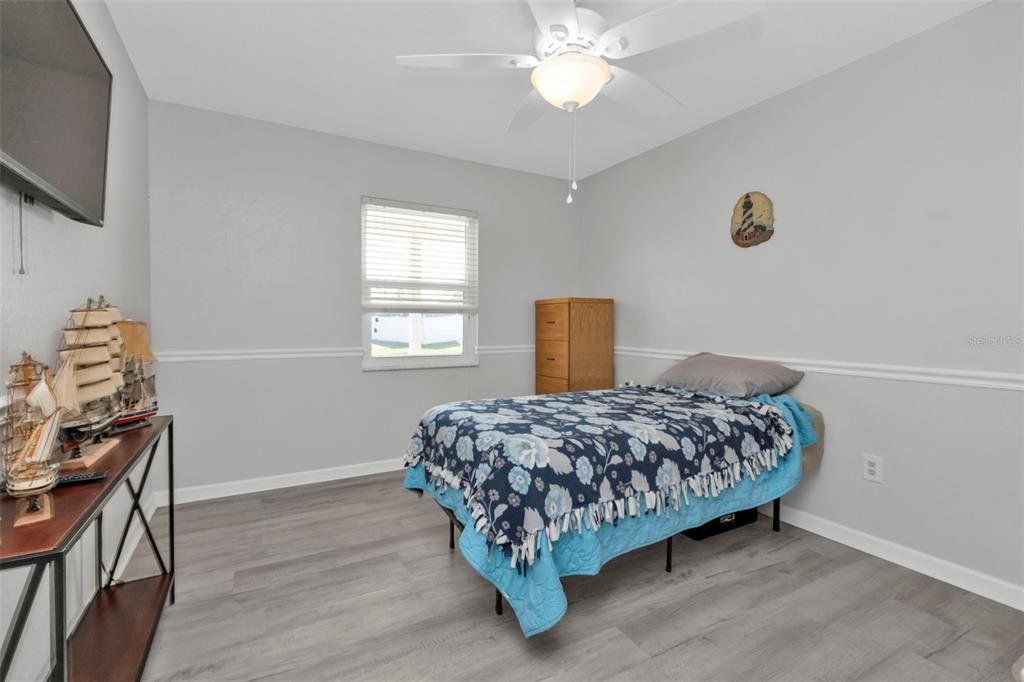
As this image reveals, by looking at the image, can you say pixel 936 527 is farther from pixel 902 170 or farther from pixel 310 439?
pixel 310 439

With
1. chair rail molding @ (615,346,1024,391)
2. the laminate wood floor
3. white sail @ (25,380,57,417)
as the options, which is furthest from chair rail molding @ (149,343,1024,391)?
white sail @ (25,380,57,417)

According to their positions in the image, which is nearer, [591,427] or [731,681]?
[731,681]

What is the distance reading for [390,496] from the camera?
3154 millimetres

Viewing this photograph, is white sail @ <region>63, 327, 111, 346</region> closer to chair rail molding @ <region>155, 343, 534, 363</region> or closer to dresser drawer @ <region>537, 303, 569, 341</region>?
chair rail molding @ <region>155, 343, 534, 363</region>

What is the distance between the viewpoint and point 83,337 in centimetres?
149

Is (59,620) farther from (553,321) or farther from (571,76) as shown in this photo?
(553,321)

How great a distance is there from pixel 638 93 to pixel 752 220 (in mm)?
1279

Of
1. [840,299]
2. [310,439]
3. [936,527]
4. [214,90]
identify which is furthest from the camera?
[310,439]

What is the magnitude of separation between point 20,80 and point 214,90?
6.30ft

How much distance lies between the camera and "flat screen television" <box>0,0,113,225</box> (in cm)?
111

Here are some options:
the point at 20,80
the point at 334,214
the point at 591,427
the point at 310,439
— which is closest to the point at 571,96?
the point at 591,427

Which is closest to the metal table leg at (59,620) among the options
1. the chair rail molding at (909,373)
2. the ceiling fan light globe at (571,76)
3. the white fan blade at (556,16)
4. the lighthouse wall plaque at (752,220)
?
the white fan blade at (556,16)

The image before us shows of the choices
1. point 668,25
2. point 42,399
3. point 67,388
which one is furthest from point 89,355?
point 668,25

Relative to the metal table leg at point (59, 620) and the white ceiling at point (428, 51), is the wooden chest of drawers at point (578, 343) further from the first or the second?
the metal table leg at point (59, 620)
